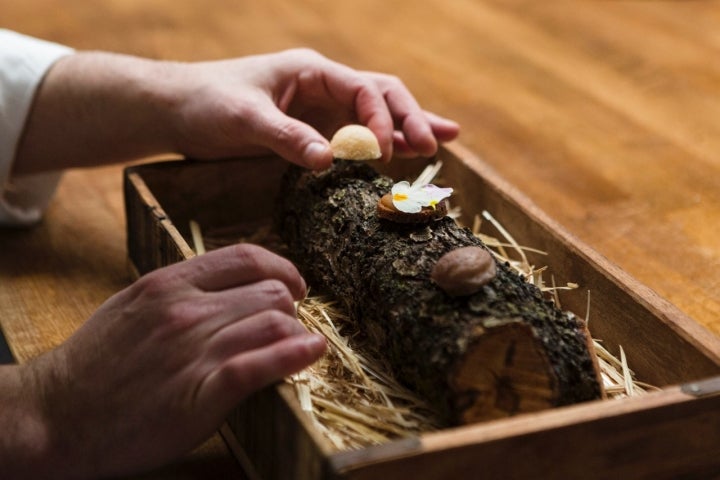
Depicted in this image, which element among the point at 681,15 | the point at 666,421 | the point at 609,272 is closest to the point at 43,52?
the point at 609,272

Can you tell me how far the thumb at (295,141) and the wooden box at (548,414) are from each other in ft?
0.55

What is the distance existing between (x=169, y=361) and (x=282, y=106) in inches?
27.5

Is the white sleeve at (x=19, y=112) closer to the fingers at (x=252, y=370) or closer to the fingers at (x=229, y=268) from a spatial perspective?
the fingers at (x=229, y=268)

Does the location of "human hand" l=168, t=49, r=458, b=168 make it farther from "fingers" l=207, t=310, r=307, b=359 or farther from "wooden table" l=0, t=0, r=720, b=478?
"fingers" l=207, t=310, r=307, b=359

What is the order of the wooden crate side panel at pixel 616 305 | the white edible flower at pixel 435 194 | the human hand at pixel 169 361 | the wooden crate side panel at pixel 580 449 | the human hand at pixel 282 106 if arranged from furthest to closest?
1. the human hand at pixel 282 106
2. the white edible flower at pixel 435 194
3. the wooden crate side panel at pixel 616 305
4. the human hand at pixel 169 361
5. the wooden crate side panel at pixel 580 449

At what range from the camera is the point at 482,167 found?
1618mm

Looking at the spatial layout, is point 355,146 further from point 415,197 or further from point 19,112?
point 19,112

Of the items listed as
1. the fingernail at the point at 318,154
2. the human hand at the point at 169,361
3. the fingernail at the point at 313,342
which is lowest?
the human hand at the point at 169,361

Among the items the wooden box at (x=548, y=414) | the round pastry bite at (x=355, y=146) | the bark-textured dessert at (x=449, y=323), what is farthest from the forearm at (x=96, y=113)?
the bark-textured dessert at (x=449, y=323)

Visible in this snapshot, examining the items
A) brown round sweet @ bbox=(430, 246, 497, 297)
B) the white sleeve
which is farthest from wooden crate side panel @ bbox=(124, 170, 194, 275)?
brown round sweet @ bbox=(430, 246, 497, 297)

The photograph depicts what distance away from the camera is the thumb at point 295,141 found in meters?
1.42

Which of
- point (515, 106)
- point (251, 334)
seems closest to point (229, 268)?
point (251, 334)

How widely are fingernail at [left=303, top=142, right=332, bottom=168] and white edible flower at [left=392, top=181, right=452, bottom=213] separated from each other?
0.60 ft

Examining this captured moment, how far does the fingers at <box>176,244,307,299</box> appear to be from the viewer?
1.09 meters
